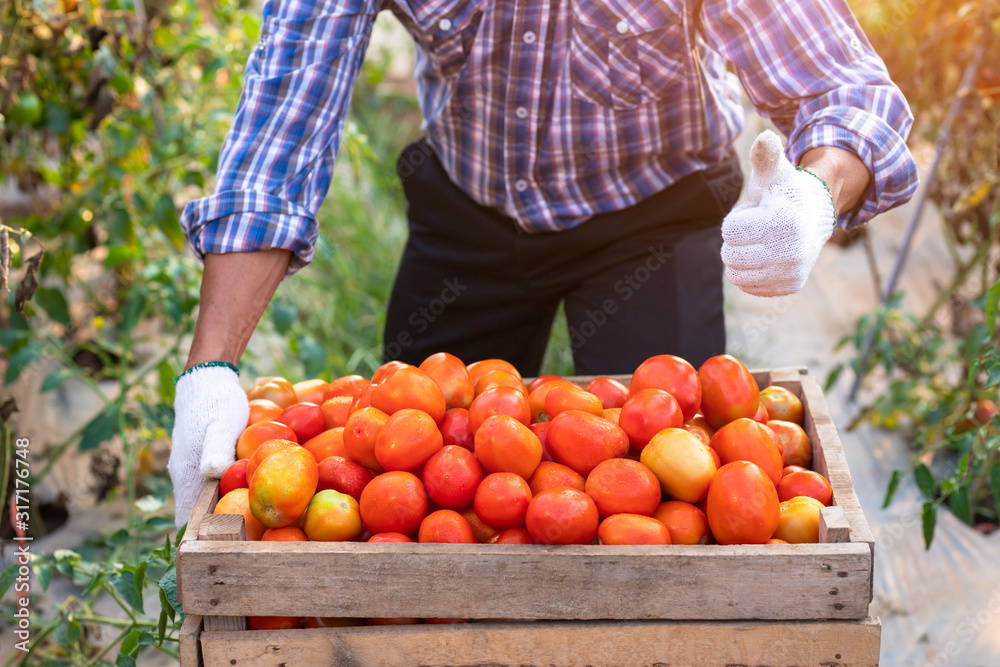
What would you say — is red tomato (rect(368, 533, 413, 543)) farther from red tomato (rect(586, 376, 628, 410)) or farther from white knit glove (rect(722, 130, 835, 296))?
white knit glove (rect(722, 130, 835, 296))

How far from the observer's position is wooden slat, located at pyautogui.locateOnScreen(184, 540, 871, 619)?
1044mm

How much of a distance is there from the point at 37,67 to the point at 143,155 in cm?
43

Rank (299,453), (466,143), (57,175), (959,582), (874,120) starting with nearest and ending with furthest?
(299,453)
(874,120)
(466,143)
(959,582)
(57,175)

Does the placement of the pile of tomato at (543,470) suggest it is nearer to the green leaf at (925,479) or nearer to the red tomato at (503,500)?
the red tomato at (503,500)

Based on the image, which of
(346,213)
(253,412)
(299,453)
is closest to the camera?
(299,453)

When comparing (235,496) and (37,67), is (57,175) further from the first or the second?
(235,496)

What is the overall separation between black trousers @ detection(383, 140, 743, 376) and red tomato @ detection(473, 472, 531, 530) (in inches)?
27.2

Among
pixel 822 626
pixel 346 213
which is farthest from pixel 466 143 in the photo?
pixel 346 213

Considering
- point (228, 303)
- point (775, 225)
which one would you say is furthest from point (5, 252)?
point (775, 225)

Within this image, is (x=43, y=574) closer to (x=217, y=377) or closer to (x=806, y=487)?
(x=217, y=377)

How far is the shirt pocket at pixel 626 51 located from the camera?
1625 millimetres

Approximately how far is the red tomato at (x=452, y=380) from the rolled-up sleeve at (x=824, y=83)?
0.65 m

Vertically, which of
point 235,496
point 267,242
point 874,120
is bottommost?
point 235,496

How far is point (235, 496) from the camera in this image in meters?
1.23
